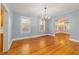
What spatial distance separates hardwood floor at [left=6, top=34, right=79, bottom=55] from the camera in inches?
78.1

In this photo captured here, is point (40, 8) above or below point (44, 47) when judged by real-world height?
above

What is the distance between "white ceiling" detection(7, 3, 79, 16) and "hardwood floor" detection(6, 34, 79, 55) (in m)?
0.45

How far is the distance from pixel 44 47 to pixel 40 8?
690 millimetres

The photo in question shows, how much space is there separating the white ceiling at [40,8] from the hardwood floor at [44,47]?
450mm

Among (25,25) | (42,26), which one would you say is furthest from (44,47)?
(25,25)

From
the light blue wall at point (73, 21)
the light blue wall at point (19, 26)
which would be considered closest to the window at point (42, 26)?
the light blue wall at point (19, 26)

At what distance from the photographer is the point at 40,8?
6.54ft

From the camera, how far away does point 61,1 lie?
6.55ft

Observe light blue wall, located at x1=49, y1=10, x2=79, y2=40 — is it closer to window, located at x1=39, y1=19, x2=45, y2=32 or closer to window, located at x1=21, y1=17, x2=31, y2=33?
window, located at x1=39, y1=19, x2=45, y2=32

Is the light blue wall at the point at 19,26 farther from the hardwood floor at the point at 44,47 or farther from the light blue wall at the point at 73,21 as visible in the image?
the light blue wall at the point at 73,21

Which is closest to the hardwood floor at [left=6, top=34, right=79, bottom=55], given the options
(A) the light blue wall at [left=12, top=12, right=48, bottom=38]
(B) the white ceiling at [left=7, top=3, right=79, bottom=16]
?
(A) the light blue wall at [left=12, top=12, right=48, bottom=38]

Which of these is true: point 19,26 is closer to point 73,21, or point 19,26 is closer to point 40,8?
point 40,8
